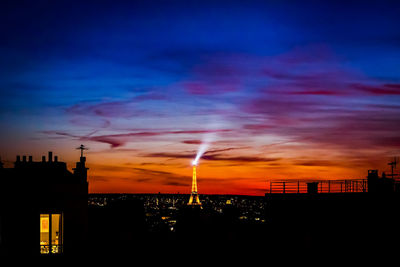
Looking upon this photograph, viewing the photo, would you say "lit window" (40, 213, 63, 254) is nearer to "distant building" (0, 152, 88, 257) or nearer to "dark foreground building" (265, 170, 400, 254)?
"distant building" (0, 152, 88, 257)

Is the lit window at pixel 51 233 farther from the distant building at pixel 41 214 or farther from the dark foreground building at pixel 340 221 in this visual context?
the dark foreground building at pixel 340 221

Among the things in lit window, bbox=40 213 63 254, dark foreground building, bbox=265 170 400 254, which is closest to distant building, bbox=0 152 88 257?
lit window, bbox=40 213 63 254

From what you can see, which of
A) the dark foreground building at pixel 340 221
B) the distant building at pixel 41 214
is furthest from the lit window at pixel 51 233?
the dark foreground building at pixel 340 221

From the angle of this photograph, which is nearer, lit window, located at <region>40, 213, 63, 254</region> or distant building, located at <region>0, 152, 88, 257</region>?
distant building, located at <region>0, 152, 88, 257</region>

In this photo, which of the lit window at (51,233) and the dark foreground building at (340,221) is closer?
the dark foreground building at (340,221)

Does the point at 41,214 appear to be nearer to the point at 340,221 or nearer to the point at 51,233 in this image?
the point at 51,233

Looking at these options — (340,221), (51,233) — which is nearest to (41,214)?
(51,233)

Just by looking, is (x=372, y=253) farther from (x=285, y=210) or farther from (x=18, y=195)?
(x=18, y=195)

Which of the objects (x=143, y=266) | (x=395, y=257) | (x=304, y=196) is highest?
(x=304, y=196)

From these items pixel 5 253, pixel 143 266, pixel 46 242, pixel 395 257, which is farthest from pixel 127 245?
pixel 395 257
